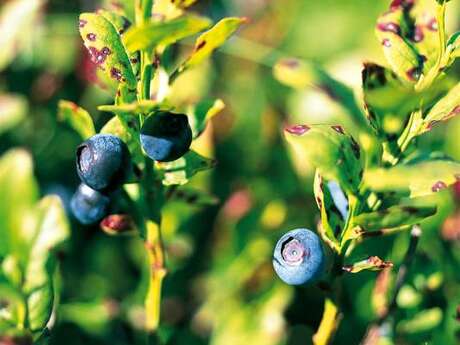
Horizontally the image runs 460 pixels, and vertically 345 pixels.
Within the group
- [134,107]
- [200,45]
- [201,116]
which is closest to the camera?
[134,107]

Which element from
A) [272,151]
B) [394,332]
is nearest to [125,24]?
[394,332]

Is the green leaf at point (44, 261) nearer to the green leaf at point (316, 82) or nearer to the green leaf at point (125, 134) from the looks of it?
the green leaf at point (125, 134)

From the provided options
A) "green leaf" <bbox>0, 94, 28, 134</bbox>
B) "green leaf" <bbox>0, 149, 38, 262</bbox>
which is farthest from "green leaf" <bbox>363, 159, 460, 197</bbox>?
"green leaf" <bbox>0, 94, 28, 134</bbox>

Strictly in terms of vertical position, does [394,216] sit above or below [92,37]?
below

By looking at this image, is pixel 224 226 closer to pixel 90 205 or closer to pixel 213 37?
pixel 90 205

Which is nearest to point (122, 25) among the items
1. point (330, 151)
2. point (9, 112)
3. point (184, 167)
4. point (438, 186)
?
point (184, 167)

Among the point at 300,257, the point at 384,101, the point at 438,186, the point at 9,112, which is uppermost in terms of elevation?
the point at 384,101

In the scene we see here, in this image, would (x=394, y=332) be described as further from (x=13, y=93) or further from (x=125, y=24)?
(x=13, y=93)
